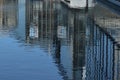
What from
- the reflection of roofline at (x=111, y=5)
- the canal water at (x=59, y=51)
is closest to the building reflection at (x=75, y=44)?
the canal water at (x=59, y=51)

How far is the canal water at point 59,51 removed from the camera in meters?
12.7

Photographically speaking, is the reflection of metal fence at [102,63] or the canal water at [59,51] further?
the canal water at [59,51]

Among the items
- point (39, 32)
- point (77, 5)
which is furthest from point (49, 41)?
point (77, 5)

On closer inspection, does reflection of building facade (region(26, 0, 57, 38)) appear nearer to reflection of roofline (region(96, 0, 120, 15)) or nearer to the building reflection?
the building reflection

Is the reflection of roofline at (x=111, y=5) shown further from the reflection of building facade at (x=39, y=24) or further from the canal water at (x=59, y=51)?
the reflection of building facade at (x=39, y=24)

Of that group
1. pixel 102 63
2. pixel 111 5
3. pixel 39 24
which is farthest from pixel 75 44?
pixel 111 5

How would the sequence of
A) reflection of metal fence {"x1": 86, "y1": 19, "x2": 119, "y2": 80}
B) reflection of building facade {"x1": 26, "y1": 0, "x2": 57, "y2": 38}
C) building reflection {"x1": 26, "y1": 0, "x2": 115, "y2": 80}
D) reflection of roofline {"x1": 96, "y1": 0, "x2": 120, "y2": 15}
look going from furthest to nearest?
reflection of roofline {"x1": 96, "y1": 0, "x2": 120, "y2": 15} → reflection of building facade {"x1": 26, "y1": 0, "x2": 57, "y2": 38} → building reflection {"x1": 26, "y1": 0, "x2": 115, "y2": 80} → reflection of metal fence {"x1": 86, "y1": 19, "x2": 119, "y2": 80}

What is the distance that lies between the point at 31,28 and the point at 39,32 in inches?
58.1

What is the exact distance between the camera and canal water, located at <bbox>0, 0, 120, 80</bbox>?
41.5 ft

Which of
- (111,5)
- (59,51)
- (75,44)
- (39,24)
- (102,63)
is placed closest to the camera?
(102,63)

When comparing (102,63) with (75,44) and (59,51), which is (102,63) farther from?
(75,44)

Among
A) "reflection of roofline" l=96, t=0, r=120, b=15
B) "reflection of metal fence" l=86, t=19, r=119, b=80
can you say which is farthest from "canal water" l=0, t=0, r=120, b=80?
"reflection of roofline" l=96, t=0, r=120, b=15

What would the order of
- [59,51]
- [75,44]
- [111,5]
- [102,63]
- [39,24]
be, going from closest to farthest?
1. [102,63]
2. [59,51]
3. [75,44]
4. [39,24]
5. [111,5]

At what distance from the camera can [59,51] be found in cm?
1733
